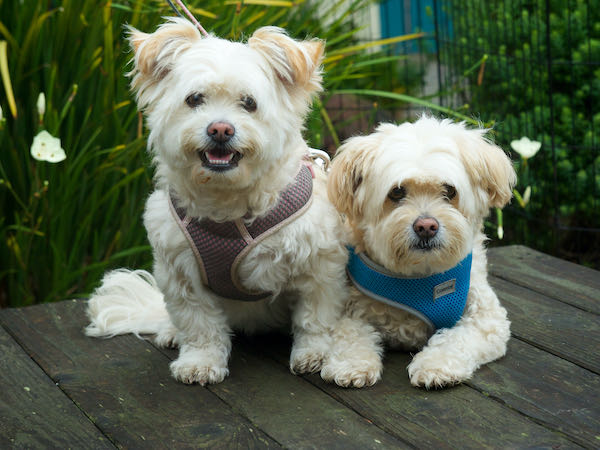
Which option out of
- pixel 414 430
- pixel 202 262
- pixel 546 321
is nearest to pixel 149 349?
pixel 202 262

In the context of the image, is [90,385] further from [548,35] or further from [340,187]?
[548,35]

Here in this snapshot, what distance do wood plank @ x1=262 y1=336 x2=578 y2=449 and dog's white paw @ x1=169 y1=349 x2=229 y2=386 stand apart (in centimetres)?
28

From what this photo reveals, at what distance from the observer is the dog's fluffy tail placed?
2893mm

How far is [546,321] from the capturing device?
2.82m

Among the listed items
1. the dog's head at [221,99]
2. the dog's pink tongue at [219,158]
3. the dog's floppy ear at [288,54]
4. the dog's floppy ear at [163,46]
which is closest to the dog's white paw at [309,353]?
the dog's head at [221,99]

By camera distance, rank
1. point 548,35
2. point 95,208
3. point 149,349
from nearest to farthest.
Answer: point 149,349
point 95,208
point 548,35

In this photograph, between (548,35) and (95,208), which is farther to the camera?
(548,35)

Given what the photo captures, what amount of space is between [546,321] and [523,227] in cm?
173

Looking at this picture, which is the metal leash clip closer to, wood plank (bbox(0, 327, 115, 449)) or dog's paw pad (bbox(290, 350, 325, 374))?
dog's paw pad (bbox(290, 350, 325, 374))

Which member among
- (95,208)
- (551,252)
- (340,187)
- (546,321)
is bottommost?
(551,252)

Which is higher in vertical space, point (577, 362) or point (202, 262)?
point (202, 262)

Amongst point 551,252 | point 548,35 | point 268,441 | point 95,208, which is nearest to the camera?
point 268,441

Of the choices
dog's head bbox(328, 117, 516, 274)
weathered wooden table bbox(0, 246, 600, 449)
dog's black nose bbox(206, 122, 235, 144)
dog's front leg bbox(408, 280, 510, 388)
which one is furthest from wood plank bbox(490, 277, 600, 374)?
dog's black nose bbox(206, 122, 235, 144)

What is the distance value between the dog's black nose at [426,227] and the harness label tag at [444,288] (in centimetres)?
26
